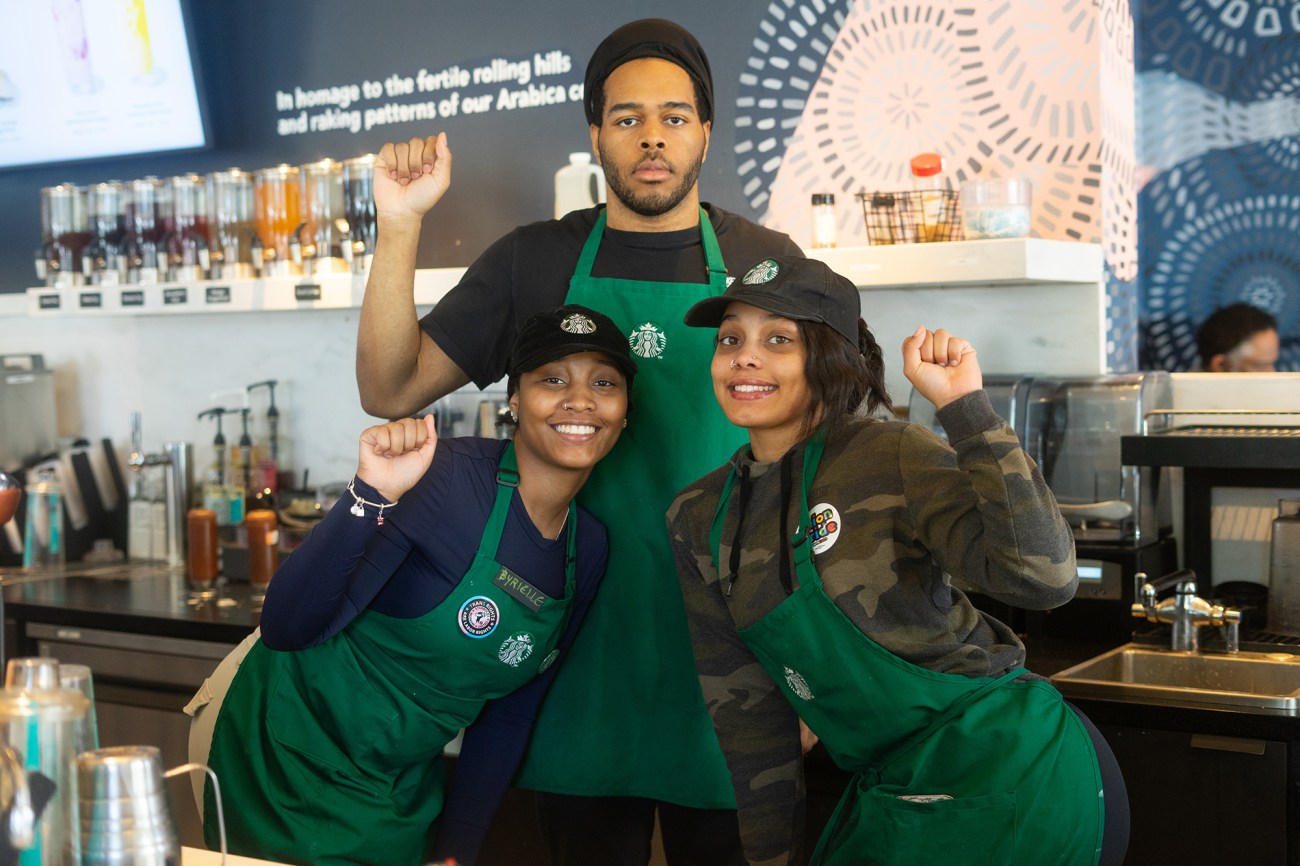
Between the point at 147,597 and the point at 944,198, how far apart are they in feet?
7.43

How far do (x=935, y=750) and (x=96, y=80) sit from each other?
11.6ft

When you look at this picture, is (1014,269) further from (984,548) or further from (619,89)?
(984,548)

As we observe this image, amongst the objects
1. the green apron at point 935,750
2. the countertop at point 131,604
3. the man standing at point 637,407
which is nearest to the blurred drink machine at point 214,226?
the countertop at point 131,604

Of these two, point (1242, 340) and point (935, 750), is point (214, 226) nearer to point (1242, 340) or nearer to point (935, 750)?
point (935, 750)

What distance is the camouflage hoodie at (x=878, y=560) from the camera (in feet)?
5.16

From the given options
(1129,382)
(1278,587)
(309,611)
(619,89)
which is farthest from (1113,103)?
(309,611)

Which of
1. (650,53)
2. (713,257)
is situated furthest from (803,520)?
(650,53)

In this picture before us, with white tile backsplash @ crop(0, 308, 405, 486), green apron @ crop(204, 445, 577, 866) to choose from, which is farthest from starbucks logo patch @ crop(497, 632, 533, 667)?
white tile backsplash @ crop(0, 308, 405, 486)

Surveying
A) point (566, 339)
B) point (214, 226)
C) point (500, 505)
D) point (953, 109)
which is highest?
point (953, 109)

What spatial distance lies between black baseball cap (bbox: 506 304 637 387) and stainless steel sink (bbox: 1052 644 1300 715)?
3.33 ft

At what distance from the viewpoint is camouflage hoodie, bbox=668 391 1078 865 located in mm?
1571

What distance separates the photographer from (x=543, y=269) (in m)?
2.27

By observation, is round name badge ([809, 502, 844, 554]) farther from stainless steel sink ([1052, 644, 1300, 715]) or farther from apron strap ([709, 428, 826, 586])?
stainless steel sink ([1052, 644, 1300, 715])

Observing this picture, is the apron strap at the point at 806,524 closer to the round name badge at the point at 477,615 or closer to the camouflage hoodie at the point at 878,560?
the camouflage hoodie at the point at 878,560
